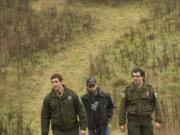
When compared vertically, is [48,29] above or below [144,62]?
above

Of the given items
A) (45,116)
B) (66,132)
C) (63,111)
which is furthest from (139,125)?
(45,116)

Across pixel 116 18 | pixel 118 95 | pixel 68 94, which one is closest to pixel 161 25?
pixel 116 18

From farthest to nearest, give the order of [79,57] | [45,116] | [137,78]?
[79,57] < [137,78] < [45,116]

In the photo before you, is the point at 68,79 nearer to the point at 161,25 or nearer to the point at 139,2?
the point at 161,25

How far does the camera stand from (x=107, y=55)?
1622cm

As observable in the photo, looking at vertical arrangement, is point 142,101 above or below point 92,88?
below

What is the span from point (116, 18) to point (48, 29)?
319 centimetres

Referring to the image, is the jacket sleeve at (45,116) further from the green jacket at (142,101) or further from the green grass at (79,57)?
the green grass at (79,57)

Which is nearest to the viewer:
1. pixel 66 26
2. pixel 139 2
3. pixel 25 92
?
pixel 25 92

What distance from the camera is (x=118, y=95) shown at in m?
13.0

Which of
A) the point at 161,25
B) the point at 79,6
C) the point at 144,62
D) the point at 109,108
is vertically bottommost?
the point at 109,108

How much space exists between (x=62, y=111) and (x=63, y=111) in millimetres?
17

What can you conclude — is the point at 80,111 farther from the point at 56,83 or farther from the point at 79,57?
the point at 79,57

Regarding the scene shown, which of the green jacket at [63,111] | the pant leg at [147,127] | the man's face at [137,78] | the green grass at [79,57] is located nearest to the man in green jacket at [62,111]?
the green jacket at [63,111]
